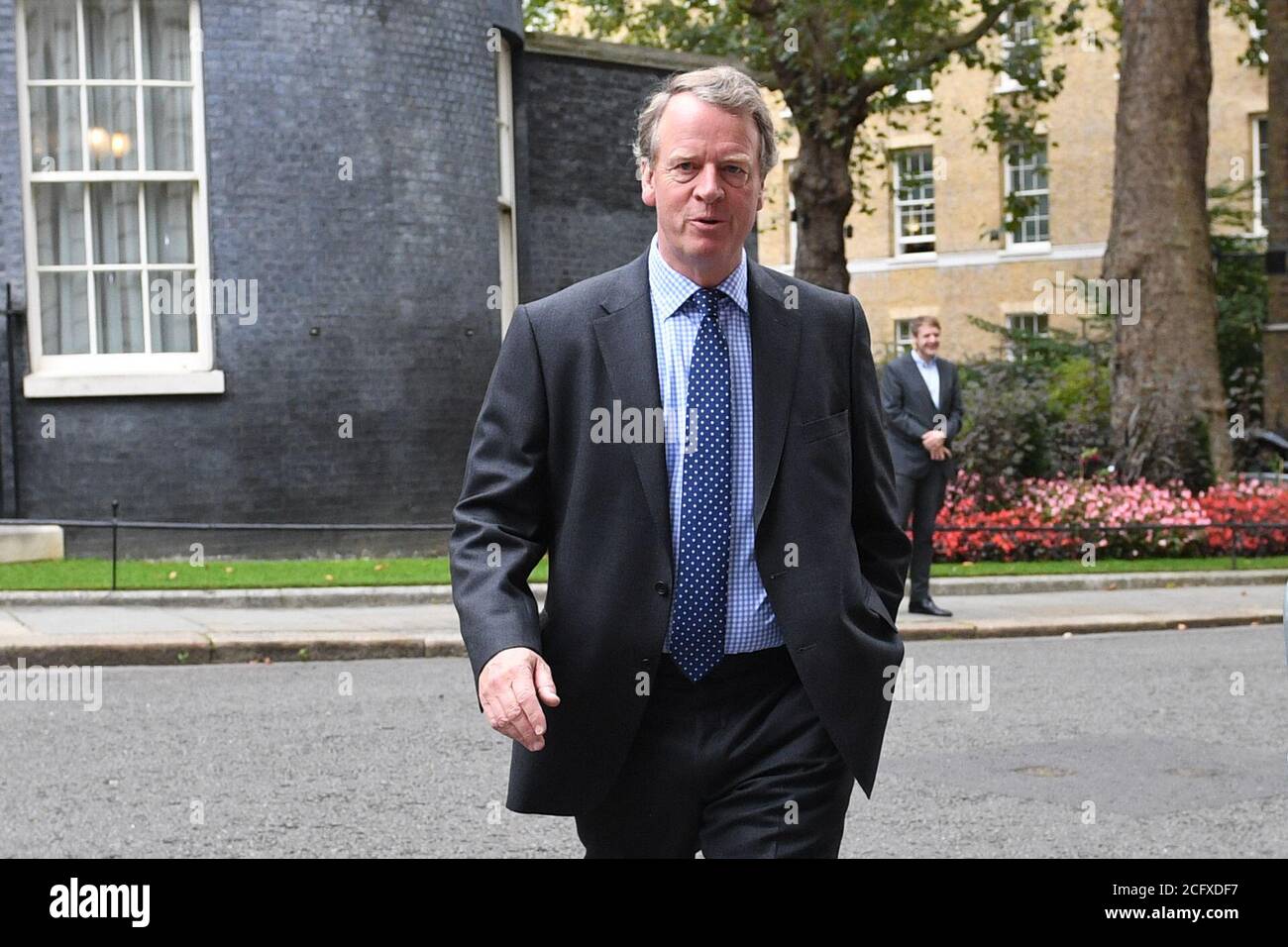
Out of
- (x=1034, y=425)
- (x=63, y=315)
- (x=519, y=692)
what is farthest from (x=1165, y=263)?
(x=519, y=692)

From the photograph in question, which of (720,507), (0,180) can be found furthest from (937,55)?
(720,507)

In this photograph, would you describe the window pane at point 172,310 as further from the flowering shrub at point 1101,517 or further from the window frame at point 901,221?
the window frame at point 901,221

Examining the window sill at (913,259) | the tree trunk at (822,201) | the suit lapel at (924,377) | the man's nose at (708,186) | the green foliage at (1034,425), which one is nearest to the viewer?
the man's nose at (708,186)

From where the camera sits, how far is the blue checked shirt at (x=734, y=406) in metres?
3.33

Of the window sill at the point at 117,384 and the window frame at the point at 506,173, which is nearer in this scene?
the window sill at the point at 117,384

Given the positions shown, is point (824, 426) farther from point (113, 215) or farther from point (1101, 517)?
point (1101, 517)

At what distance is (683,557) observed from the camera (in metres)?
3.32

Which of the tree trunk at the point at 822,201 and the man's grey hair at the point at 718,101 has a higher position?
the tree trunk at the point at 822,201

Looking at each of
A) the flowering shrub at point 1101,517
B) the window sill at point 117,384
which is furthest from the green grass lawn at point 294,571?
the window sill at point 117,384

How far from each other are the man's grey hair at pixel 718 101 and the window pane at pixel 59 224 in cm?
1389

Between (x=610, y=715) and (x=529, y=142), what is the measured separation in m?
17.7

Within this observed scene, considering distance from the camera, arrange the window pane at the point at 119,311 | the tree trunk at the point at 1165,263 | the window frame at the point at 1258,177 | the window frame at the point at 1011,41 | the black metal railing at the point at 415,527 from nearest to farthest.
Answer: the black metal railing at the point at 415,527
the window pane at the point at 119,311
the tree trunk at the point at 1165,263
the window frame at the point at 1011,41
the window frame at the point at 1258,177

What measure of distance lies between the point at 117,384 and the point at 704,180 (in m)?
13.8
